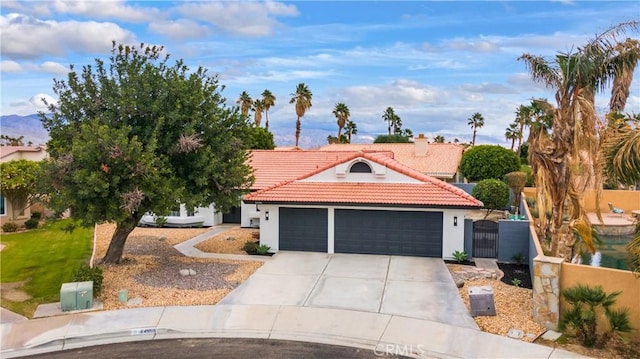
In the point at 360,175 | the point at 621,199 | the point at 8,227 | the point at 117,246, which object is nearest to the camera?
the point at 117,246

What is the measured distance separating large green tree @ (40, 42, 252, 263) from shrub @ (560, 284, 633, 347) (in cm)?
1241

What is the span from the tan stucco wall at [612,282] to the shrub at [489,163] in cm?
2626

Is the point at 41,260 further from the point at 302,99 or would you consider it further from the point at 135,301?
the point at 302,99

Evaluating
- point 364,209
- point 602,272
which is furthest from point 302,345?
point 364,209

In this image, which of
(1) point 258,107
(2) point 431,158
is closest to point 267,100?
(1) point 258,107

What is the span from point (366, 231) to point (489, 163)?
20289 mm

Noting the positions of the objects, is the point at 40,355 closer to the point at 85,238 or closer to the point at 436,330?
the point at 436,330

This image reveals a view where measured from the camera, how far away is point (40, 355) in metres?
11.7

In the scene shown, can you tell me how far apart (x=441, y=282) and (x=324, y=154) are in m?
17.5

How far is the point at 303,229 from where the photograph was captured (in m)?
22.0

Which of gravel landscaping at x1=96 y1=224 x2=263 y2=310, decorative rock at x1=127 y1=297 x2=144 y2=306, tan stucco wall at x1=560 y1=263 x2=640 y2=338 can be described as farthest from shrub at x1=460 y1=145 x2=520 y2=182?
decorative rock at x1=127 y1=297 x2=144 y2=306

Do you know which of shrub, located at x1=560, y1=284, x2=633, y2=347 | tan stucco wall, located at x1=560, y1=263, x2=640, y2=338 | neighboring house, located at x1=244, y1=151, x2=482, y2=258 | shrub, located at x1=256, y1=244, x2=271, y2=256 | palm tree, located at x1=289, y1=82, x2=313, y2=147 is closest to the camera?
shrub, located at x1=560, y1=284, x2=633, y2=347

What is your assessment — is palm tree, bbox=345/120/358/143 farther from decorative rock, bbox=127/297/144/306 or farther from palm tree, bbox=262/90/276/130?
decorative rock, bbox=127/297/144/306

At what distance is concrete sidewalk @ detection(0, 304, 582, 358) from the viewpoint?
11703 millimetres
